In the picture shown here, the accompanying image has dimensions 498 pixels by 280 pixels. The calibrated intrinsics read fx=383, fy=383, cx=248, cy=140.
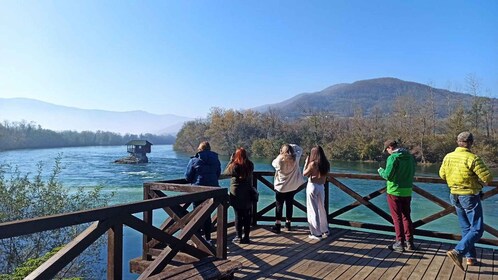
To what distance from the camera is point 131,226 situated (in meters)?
3.14

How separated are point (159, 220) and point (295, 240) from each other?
12.9 metres

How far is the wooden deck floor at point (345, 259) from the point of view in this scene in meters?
4.33

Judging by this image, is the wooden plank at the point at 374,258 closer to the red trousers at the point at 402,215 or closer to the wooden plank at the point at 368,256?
the wooden plank at the point at 368,256

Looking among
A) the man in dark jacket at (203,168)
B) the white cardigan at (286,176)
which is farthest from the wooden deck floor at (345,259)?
the man in dark jacket at (203,168)

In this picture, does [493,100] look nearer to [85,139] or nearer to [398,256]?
[398,256]

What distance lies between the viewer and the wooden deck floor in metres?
4.33

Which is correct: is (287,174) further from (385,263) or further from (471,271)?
(471,271)

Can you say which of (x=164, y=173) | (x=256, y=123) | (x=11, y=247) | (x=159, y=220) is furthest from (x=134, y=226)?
(x=256, y=123)

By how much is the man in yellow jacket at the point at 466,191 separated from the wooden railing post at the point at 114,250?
371 centimetres

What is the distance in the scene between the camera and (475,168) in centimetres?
430

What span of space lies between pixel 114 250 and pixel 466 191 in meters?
3.84

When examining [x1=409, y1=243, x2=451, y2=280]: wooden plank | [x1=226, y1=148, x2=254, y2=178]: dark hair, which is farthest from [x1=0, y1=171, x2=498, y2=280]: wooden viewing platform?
[x1=226, y1=148, x2=254, y2=178]: dark hair

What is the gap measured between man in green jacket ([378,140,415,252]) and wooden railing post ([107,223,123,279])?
3.56m

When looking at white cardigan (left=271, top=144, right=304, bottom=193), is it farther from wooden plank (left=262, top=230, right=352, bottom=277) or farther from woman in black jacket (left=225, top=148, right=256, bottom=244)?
wooden plank (left=262, top=230, right=352, bottom=277)
